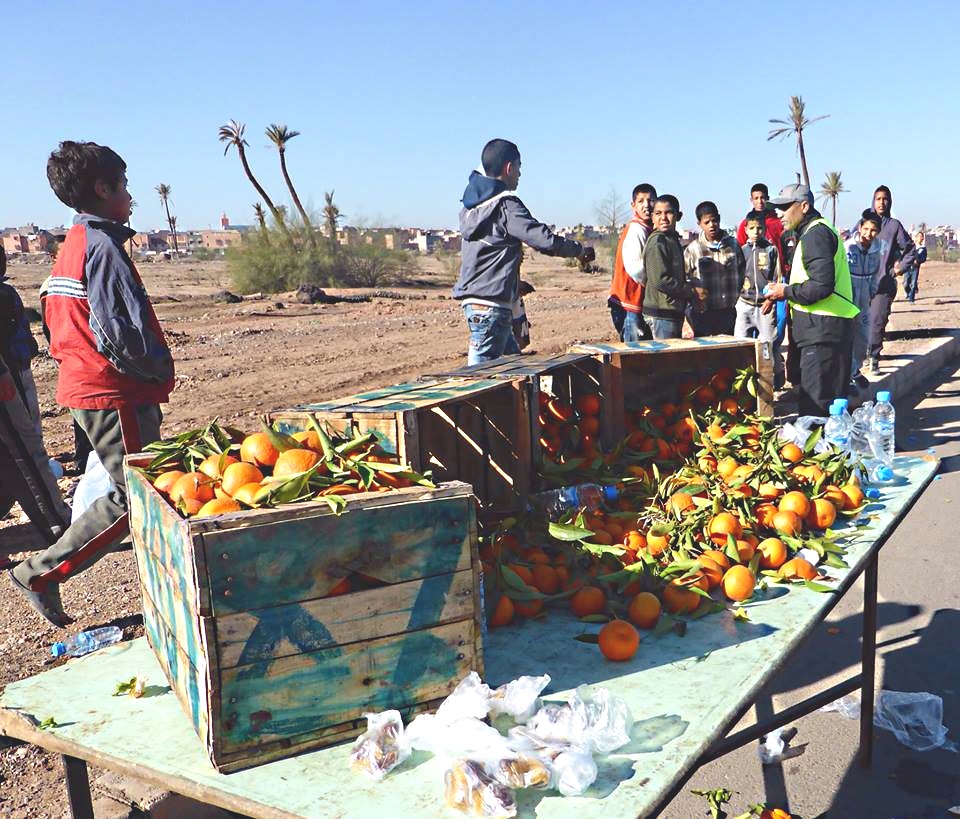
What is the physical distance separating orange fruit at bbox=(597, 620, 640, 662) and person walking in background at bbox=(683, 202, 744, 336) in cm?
568

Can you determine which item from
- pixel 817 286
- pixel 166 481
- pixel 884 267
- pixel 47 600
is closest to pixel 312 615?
pixel 166 481

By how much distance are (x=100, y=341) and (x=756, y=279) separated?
637cm

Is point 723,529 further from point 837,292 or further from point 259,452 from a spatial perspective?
point 837,292

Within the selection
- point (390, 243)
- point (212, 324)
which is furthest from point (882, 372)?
point (390, 243)

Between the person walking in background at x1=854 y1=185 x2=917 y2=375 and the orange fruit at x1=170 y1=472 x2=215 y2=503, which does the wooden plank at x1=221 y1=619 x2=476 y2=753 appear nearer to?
the orange fruit at x1=170 y1=472 x2=215 y2=503

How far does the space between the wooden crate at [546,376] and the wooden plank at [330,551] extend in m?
1.40

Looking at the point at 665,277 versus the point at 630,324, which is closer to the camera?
the point at 665,277

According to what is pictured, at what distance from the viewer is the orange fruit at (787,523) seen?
2906 mm

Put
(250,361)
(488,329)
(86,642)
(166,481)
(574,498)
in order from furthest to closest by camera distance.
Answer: (250,361) → (488,329) → (86,642) → (574,498) → (166,481)

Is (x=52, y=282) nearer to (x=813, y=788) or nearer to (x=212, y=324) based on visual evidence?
(x=813, y=788)


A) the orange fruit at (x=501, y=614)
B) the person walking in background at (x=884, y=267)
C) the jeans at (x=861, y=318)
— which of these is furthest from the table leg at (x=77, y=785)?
the person walking in background at (x=884, y=267)

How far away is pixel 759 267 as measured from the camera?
848 cm

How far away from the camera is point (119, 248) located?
12.1 feet

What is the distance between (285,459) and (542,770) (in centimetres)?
86
